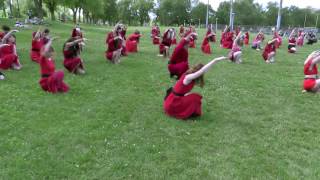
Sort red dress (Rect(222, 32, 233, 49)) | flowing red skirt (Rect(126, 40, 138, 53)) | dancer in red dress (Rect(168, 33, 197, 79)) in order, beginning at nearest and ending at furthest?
dancer in red dress (Rect(168, 33, 197, 79)), flowing red skirt (Rect(126, 40, 138, 53)), red dress (Rect(222, 32, 233, 49))

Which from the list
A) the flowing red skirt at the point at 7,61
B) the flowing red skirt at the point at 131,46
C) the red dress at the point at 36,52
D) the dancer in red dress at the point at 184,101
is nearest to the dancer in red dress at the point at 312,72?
the dancer in red dress at the point at 184,101

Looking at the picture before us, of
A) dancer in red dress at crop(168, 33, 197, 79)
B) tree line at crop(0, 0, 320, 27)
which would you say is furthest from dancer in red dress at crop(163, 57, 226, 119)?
tree line at crop(0, 0, 320, 27)

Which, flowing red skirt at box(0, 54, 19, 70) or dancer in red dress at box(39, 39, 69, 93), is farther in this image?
flowing red skirt at box(0, 54, 19, 70)

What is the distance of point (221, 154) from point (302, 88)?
7.55 metres

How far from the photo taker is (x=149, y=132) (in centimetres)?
825

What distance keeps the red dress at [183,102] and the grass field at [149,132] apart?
0.86ft

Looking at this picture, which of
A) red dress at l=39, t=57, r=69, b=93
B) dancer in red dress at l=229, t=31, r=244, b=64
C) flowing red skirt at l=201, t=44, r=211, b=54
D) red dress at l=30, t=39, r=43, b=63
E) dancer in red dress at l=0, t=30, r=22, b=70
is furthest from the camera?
flowing red skirt at l=201, t=44, r=211, b=54

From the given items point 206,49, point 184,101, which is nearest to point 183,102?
point 184,101

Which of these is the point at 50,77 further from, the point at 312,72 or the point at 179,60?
the point at 312,72

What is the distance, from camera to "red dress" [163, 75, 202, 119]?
8.98 meters

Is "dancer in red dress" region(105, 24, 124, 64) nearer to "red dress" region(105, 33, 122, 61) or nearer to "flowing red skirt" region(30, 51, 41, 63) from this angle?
"red dress" region(105, 33, 122, 61)

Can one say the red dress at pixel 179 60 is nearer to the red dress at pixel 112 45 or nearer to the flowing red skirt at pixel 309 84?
the red dress at pixel 112 45

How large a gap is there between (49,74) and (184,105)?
463 centimetres

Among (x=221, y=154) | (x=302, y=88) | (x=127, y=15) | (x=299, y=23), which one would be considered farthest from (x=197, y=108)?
(x=299, y=23)
